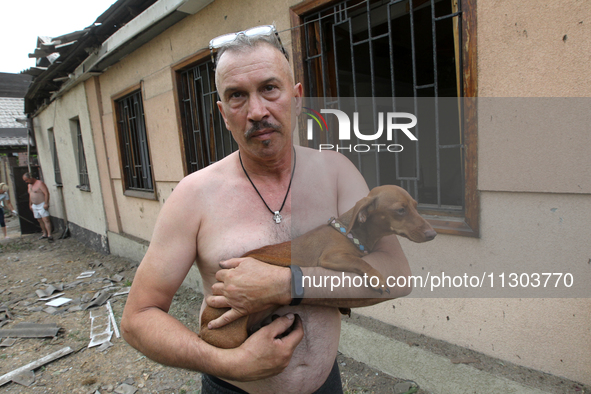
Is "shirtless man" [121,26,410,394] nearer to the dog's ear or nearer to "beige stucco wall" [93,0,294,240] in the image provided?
the dog's ear

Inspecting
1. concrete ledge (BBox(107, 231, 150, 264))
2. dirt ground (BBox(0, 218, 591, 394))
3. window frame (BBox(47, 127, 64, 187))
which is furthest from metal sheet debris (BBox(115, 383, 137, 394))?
window frame (BBox(47, 127, 64, 187))

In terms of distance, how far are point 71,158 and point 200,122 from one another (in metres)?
5.71

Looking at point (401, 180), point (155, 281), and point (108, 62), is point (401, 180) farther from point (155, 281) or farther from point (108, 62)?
point (108, 62)

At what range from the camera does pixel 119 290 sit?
554 centimetres

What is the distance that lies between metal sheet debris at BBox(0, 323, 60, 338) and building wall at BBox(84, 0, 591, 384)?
12.4ft

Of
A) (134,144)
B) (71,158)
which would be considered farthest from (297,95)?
Result: (71,158)

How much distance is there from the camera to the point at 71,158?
8641 mm

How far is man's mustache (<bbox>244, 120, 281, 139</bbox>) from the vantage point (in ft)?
3.23

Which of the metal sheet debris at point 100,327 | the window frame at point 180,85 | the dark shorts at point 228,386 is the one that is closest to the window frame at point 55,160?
the metal sheet debris at point 100,327

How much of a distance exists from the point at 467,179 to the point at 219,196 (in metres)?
0.98

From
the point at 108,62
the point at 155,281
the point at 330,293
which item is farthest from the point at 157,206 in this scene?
the point at 330,293

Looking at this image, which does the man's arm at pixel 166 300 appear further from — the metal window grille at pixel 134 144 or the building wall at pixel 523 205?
the metal window grille at pixel 134 144

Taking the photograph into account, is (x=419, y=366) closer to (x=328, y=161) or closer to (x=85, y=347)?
(x=328, y=161)

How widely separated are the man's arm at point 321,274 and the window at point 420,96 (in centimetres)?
5
